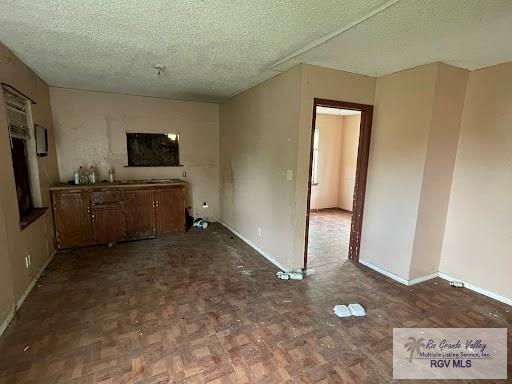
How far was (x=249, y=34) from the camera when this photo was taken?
2.02m

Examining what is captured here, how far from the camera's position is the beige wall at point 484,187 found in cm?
246

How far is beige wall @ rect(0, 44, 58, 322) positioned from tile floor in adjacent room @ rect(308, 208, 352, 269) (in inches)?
115

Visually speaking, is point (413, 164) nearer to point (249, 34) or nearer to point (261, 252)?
point (249, 34)

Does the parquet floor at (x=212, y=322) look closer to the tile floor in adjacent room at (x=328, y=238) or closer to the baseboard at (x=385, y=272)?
the baseboard at (x=385, y=272)

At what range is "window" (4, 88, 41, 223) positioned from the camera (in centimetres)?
250

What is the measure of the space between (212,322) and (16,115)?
2.78m

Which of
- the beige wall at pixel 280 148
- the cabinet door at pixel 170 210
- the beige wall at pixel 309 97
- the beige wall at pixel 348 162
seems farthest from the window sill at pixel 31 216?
the beige wall at pixel 348 162

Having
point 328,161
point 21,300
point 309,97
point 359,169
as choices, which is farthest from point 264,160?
point 328,161

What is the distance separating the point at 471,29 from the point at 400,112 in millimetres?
1031

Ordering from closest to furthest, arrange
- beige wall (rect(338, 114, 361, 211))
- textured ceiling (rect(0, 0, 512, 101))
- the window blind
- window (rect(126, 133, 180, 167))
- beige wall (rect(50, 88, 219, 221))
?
textured ceiling (rect(0, 0, 512, 101))
the window blind
beige wall (rect(50, 88, 219, 221))
window (rect(126, 133, 180, 167))
beige wall (rect(338, 114, 361, 211))

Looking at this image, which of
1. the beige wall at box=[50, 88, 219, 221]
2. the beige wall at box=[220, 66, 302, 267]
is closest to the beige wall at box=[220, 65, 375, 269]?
the beige wall at box=[220, 66, 302, 267]

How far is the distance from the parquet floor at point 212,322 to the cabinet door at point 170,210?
0.98 metres

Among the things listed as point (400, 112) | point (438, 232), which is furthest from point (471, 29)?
point (438, 232)

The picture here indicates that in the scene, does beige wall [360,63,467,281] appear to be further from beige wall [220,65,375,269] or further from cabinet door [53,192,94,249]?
cabinet door [53,192,94,249]
